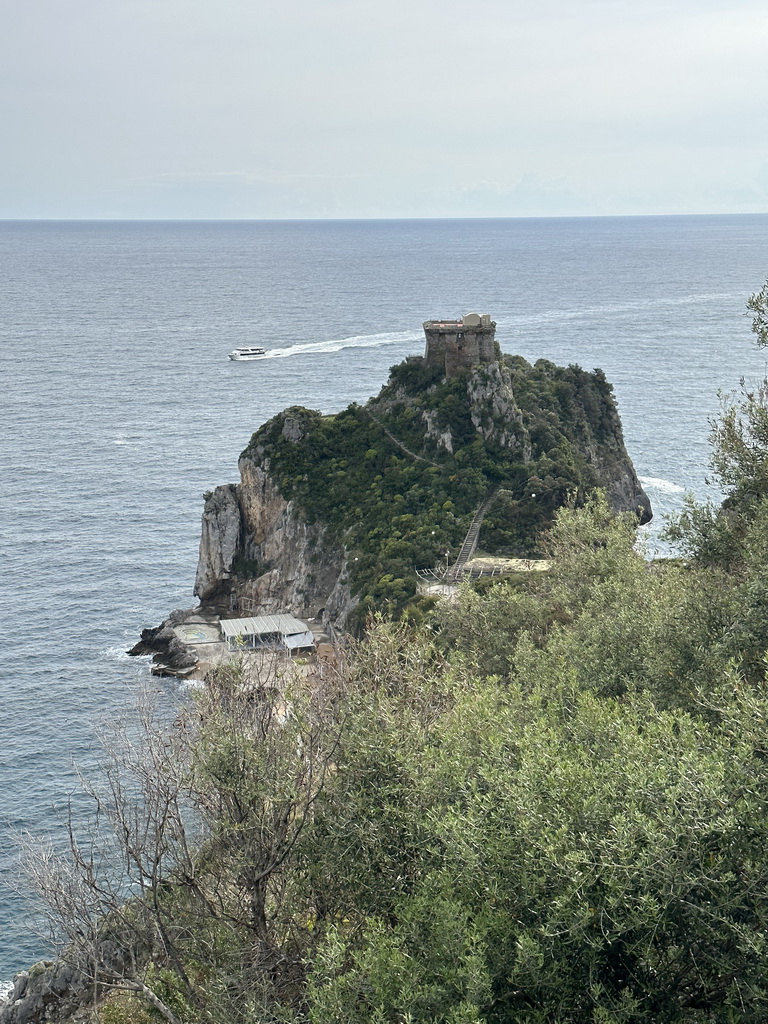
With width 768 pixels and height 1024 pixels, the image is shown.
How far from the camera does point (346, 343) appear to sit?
609 ft

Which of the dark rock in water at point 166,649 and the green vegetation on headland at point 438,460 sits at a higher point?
the green vegetation on headland at point 438,460

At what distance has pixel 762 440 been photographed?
30.3 meters

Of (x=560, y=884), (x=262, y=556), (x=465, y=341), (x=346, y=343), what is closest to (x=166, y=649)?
(x=262, y=556)

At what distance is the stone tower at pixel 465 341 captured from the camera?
275 ft

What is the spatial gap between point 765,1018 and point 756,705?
500 cm

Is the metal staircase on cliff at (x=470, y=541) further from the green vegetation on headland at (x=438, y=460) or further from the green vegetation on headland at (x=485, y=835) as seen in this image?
the green vegetation on headland at (x=485, y=835)

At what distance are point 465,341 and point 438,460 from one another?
10686 mm

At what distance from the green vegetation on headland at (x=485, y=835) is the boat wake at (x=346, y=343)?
6058 inches

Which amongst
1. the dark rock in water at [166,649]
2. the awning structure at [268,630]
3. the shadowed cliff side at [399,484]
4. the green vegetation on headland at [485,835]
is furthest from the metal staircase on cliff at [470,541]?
the green vegetation on headland at [485,835]

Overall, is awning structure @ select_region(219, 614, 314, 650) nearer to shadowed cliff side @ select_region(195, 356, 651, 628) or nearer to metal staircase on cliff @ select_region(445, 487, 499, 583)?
shadowed cliff side @ select_region(195, 356, 651, 628)

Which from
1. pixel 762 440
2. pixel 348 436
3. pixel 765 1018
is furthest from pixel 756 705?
pixel 348 436

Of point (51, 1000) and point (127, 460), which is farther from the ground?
point (127, 460)

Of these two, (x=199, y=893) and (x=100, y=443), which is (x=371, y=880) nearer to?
(x=199, y=893)

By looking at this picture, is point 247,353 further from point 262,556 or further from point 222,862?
point 222,862
